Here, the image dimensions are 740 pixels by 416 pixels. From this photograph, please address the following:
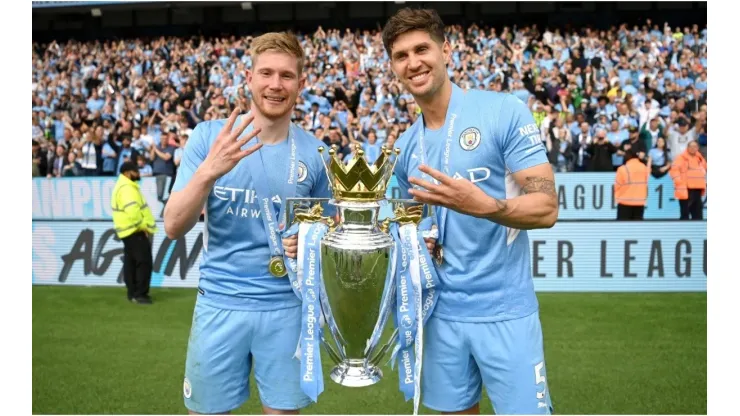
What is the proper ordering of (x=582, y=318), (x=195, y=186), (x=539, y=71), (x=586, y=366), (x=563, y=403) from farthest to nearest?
(x=539, y=71) → (x=582, y=318) → (x=586, y=366) → (x=563, y=403) → (x=195, y=186)

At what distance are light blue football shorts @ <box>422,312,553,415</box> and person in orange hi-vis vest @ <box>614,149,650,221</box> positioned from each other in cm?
662

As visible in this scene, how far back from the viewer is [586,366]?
5211 millimetres

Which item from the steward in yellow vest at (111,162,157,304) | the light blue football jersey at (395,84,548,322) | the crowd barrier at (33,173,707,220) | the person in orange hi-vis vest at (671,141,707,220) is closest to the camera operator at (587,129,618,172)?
the person in orange hi-vis vest at (671,141,707,220)

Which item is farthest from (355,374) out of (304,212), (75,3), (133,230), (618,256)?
(75,3)

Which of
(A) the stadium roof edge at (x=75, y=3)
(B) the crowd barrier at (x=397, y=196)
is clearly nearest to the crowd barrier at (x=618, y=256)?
(B) the crowd barrier at (x=397, y=196)

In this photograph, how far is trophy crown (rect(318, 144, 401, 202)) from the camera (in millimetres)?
2243

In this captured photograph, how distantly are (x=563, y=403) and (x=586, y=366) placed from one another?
3.03 feet

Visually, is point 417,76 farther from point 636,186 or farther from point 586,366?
point 636,186

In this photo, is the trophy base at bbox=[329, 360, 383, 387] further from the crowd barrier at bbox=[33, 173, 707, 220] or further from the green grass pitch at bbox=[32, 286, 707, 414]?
the crowd barrier at bbox=[33, 173, 707, 220]

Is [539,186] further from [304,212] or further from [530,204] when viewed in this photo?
[304,212]

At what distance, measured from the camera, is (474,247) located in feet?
8.15

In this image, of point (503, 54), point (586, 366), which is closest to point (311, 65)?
point (503, 54)

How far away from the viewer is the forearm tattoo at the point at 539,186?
2.32 metres

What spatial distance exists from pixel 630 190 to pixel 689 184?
2.90 ft
